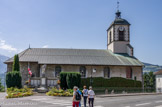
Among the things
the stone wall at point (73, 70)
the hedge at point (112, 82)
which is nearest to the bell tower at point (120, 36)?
the stone wall at point (73, 70)

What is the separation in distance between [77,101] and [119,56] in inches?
1081

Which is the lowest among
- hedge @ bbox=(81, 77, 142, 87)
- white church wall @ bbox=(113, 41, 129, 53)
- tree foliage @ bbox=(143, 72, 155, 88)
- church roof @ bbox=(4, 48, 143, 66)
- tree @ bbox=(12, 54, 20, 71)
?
tree foliage @ bbox=(143, 72, 155, 88)

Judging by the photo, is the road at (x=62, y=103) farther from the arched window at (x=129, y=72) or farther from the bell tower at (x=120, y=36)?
the bell tower at (x=120, y=36)

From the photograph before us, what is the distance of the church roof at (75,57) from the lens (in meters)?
35.2

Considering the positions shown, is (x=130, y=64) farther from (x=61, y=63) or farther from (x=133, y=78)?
(x=61, y=63)

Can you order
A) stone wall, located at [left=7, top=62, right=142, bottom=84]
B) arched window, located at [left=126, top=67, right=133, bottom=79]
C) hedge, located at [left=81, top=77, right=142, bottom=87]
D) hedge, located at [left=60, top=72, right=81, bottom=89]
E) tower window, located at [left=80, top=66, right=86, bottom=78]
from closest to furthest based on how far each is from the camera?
hedge, located at [left=60, top=72, right=81, bottom=89] < stone wall, located at [left=7, top=62, right=142, bottom=84] < hedge, located at [left=81, top=77, right=142, bottom=87] < tower window, located at [left=80, top=66, right=86, bottom=78] < arched window, located at [left=126, top=67, right=133, bottom=79]

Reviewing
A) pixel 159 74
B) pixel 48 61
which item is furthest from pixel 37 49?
pixel 159 74

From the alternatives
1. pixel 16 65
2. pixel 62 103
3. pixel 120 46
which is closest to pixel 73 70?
pixel 16 65

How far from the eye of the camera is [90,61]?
118ft

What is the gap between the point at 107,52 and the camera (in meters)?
40.9

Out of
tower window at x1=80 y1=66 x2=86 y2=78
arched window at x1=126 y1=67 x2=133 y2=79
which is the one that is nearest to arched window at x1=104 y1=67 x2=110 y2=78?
arched window at x1=126 y1=67 x2=133 y2=79

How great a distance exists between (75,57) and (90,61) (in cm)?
293

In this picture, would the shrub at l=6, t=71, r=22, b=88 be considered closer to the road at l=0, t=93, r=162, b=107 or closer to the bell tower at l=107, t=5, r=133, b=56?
the road at l=0, t=93, r=162, b=107

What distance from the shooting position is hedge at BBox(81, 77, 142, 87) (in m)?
35.2
